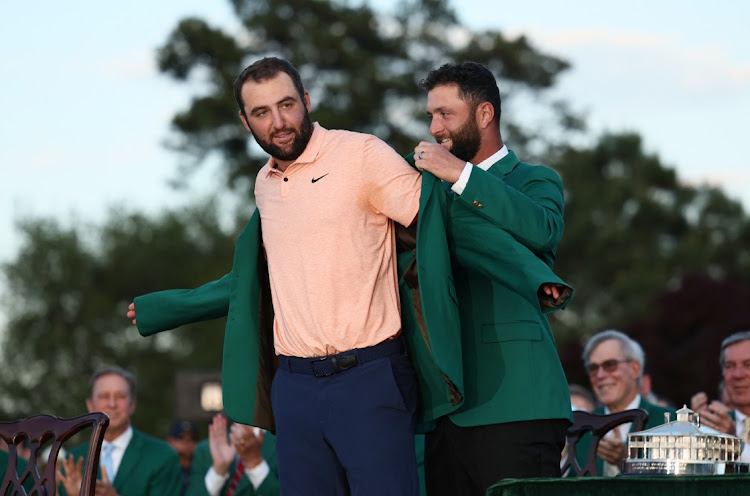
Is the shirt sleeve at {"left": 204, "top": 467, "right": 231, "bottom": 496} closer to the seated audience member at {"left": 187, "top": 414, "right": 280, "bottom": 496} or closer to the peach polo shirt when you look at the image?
the seated audience member at {"left": 187, "top": 414, "right": 280, "bottom": 496}

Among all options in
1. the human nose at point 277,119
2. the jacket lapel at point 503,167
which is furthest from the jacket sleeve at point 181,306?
the jacket lapel at point 503,167

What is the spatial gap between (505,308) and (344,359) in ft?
1.82

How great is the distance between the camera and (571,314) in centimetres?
2936

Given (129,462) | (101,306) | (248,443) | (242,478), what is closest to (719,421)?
(248,443)

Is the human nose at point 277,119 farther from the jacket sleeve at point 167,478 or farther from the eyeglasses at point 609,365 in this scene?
the jacket sleeve at point 167,478

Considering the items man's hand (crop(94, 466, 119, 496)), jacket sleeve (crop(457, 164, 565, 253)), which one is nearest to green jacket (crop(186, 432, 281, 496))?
man's hand (crop(94, 466, 119, 496))

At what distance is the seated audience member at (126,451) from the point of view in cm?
748

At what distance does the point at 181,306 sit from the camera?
4.34 meters

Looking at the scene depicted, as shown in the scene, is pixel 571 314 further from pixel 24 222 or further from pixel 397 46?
pixel 24 222

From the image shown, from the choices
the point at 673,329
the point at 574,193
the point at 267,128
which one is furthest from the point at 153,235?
the point at 267,128

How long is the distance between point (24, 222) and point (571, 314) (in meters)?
14.1

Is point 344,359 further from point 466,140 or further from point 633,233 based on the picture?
point 633,233

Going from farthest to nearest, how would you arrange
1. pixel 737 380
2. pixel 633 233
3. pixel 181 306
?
pixel 633 233 → pixel 737 380 → pixel 181 306

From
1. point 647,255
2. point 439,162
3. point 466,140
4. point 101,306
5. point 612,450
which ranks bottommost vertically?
point 612,450
